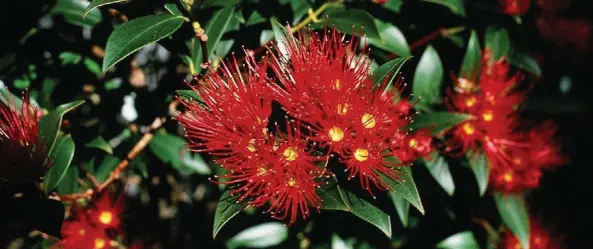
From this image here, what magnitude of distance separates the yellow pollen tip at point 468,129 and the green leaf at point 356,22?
1.24ft

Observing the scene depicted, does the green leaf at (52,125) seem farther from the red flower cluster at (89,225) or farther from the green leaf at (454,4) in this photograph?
the green leaf at (454,4)

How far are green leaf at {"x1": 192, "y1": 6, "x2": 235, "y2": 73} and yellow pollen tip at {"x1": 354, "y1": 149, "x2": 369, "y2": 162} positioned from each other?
0.39 m

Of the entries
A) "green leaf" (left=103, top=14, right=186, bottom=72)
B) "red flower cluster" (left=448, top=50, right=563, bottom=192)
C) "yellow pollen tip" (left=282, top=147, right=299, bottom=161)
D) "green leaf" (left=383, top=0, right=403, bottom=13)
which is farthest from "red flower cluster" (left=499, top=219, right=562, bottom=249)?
"green leaf" (left=103, top=14, right=186, bottom=72)

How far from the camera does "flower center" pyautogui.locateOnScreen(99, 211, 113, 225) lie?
1517 millimetres

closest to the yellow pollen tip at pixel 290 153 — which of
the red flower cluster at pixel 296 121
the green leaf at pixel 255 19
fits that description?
the red flower cluster at pixel 296 121

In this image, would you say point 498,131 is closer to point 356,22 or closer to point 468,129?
point 468,129

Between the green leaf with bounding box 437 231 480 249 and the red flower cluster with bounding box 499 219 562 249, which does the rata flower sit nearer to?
Answer: the green leaf with bounding box 437 231 480 249

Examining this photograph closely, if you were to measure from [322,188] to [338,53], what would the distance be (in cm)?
28

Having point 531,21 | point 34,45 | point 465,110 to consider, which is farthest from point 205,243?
point 531,21

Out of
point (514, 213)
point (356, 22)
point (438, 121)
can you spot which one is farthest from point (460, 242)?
point (356, 22)

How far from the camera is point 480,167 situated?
1435mm

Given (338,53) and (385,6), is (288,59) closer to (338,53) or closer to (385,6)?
(338,53)

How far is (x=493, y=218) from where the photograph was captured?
70.4 inches

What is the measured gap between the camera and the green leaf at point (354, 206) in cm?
107
